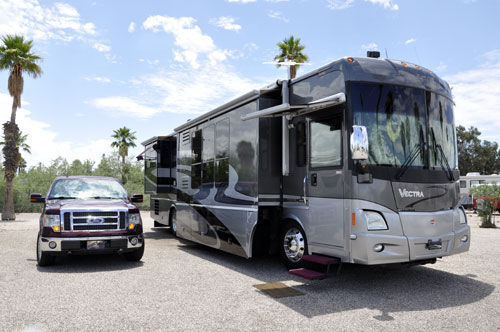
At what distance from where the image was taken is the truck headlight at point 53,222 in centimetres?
719

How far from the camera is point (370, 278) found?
6.59 meters

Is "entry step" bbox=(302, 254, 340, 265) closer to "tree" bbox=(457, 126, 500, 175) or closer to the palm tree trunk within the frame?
the palm tree trunk

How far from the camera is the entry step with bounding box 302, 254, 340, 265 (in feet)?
18.5

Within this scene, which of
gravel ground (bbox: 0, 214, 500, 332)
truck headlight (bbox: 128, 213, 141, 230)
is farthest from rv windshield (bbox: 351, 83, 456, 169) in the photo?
truck headlight (bbox: 128, 213, 141, 230)

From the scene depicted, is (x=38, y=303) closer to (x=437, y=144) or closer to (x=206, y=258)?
(x=206, y=258)

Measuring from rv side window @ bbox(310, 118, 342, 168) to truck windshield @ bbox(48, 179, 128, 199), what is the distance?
4.55 metres

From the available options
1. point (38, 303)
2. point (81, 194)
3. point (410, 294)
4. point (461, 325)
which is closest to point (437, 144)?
point (410, 294)

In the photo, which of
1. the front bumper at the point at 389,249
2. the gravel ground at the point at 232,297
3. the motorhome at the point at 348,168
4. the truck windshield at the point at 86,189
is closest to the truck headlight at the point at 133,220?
the gravel ground at the point at 232,297

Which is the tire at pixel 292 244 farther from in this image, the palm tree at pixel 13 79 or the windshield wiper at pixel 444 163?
the palm tree at pixel 13 79

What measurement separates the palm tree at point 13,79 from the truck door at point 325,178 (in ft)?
65.2

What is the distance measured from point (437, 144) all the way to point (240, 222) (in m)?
3.53

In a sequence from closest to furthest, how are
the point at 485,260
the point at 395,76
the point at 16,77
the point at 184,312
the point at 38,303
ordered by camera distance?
the point at 184,312 → the point at 38,303 → the point at 395,76 → the point at 485,260 → the point at 16,77

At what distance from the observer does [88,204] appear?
7.72m

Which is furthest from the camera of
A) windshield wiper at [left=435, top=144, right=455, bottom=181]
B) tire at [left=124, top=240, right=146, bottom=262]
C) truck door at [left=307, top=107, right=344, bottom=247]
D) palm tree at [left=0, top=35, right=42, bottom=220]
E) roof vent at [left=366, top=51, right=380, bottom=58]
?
palm tree at [left=0, top=35, right=42, bottom=220]
